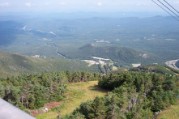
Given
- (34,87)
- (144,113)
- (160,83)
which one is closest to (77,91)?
(34,87)

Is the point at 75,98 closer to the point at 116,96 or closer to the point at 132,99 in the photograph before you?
the point at 116,96

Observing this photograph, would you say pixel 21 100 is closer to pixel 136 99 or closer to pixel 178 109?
pixel 136 99

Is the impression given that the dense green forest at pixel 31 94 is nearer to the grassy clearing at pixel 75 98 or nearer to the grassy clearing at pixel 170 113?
the grassy clearing at pixel 75 98

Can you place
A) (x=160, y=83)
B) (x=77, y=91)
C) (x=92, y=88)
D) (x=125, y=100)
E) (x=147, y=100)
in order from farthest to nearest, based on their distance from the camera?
1. (x=92, y=88)
2. (x=77, y=91)
3. (x=160, y=83)
4. (x=147, y=100)
5. (x=125, y=100)

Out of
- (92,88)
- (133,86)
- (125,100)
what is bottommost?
(92,88)

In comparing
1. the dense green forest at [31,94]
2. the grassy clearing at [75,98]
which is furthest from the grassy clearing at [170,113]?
the dense green forest at [31,94]

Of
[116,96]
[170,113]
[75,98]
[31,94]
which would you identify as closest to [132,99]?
[116,96]

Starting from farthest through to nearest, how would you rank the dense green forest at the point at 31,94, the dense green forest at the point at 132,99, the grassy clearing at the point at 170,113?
the dense green forest at the point at 31,94 → the grassy clearing at the point at 170,113 → the dense green forest at the point at 132,99
